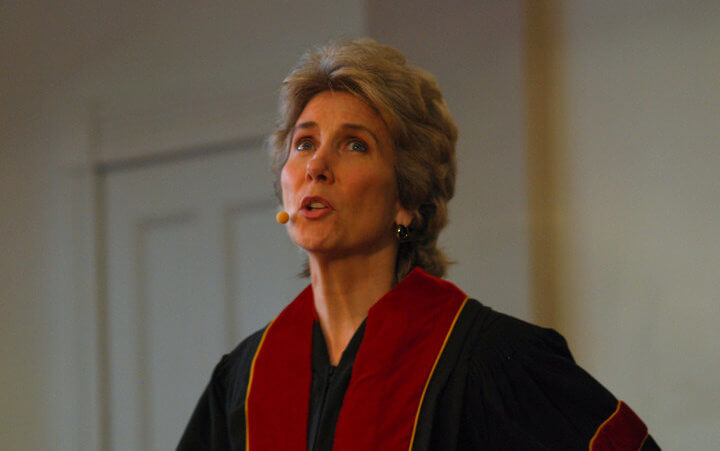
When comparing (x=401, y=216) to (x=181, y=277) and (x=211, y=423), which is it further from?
(x=181, y=277)

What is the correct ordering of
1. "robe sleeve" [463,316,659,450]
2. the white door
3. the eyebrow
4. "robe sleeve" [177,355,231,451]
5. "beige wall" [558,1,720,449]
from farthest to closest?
the white door, "beige wall" [558,1,720,449], "robe sleeve" [177,355,231,451], the eyebrow, "robe sleeve" [463,316,659,450]

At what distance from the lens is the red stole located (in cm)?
136

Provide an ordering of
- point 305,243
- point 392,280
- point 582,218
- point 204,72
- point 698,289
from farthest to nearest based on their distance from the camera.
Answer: point 204,72 → point 582,218 → point 698,289 → point 392,280 → point 305,243

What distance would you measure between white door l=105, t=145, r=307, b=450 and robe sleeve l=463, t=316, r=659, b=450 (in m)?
1.22

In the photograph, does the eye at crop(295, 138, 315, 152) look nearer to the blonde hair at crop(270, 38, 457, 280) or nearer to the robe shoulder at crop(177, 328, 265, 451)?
the blonde hair at crop(270, 38, 457, 280)

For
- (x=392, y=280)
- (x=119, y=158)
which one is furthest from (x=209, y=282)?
(x=392, y=280)

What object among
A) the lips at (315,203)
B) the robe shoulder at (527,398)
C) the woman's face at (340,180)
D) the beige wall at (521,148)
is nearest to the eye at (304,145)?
the woman's face at (340,180)

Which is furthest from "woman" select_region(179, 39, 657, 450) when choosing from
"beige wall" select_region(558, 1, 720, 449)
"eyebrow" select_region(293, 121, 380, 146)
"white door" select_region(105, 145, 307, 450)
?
"white door" select_region(105, 145, 307, 450)

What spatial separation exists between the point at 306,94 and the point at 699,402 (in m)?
1.07

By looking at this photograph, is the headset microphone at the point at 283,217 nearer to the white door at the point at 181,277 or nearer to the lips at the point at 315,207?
the lips at the point at 315,207

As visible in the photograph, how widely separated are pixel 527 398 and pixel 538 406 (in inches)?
0.7

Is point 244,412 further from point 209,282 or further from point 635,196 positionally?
point 209,282

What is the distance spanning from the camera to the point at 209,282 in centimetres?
267

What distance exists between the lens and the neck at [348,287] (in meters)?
1.47
